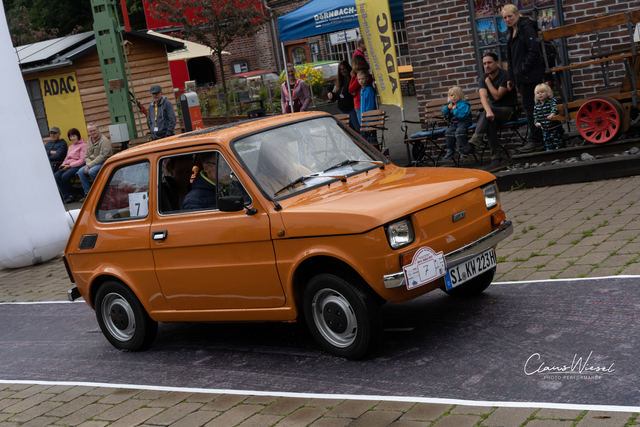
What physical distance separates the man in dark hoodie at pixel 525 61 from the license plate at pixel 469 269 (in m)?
5.80

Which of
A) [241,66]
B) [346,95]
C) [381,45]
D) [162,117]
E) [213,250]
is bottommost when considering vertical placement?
[213,250]

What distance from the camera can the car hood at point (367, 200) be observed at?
5129 millimetres

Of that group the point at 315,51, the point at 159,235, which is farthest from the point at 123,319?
the point at 315,51

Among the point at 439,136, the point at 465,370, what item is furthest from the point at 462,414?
the point at 439,136

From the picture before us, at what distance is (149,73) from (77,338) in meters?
15.5

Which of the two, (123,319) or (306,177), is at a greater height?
(306,177)

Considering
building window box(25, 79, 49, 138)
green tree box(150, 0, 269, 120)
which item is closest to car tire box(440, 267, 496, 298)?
building window box(25, 79, 49, 138)

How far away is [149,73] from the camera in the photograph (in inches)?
875

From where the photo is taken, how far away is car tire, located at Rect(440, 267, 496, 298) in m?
6.53

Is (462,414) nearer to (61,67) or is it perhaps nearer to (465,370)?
(465,370)

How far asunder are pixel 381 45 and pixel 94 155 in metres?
7.78

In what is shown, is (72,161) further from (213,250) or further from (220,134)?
(213,250)

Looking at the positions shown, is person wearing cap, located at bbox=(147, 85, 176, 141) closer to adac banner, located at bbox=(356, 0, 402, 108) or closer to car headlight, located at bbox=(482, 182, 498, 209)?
adac banner, located at bbox=(356, 0, 402, 108)

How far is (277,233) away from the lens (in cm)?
557
